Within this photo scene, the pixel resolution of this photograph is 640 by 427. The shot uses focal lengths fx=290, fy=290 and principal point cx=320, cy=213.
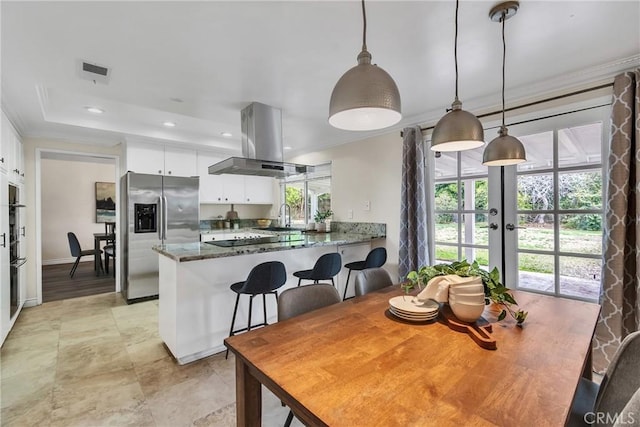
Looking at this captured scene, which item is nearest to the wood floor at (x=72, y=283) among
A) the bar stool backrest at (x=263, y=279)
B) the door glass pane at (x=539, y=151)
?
the bar stool backrest at (x=263, y=279)

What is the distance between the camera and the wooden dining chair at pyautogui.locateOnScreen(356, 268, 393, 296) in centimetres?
190

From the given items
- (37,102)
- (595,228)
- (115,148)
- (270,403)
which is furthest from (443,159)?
(115,148)

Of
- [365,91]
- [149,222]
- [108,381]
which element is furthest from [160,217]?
[365,91]

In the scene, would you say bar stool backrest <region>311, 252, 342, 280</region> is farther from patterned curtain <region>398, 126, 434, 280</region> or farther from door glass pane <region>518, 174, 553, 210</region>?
door glass pane <region>518, 174, 553, 210</region>

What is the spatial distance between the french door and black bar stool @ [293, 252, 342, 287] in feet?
4.40

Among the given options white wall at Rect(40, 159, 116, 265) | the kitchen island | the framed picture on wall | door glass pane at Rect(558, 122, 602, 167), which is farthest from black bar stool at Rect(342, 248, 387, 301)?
white wall at Rect(40, 159, 116, 265)

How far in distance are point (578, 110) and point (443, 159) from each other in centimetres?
113

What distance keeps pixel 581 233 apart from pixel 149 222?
A: 4.71 metres

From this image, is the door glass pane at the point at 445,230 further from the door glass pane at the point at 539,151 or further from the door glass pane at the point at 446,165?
the door glass pane at the point at 539,151

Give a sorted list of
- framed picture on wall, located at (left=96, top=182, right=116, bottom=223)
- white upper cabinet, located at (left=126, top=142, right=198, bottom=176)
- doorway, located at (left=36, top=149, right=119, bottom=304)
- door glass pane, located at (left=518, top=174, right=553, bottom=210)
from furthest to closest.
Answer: framed picture on wall, located at (left=96, top=182, right=116, bottom=223)
doorway, located at (left=36, top=149, right=119, bottom=304)
white upper cabinet, located at (left=126, top=142, right=198, bottom=176)
door glass pane, located at (left=518, top=174, right=553, bottom=210)

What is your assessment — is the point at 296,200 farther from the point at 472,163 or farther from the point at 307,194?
the point at 472,163

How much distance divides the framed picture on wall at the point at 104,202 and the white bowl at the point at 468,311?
316 inches

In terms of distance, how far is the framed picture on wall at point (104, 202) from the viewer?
695 centimetres

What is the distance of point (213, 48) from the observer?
188 centimetres
